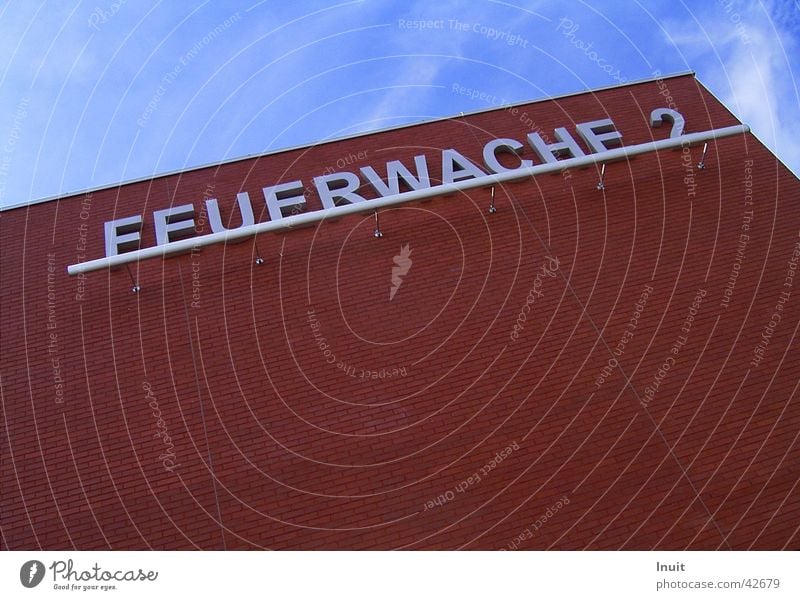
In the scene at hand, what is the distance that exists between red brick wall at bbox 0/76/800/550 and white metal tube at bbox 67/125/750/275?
26cm

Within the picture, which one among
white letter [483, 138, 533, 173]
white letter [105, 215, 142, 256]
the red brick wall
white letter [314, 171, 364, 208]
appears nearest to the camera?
the red brick wall

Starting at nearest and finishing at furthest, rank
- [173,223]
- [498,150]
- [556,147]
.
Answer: [173,223] → [556,147] → [498,150]

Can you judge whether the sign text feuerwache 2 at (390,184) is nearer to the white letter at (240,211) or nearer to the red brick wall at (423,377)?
the white letter at (240,211)

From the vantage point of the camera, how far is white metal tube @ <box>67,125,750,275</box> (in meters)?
12.5

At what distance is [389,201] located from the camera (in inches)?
518

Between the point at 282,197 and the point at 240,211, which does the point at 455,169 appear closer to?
the point at 282,197

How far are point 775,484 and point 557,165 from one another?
666 centimetres

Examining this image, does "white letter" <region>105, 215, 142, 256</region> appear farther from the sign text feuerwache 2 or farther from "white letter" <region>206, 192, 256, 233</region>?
"white letter" <region>206, 192, 256, 233</region>

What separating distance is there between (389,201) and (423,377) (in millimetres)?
3631

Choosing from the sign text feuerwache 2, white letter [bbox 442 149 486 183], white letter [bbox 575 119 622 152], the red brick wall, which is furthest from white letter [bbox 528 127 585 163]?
white letter [bbox 442 149 486 183]

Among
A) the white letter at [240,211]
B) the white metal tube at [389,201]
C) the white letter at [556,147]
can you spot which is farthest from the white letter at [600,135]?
the white letter at [240,211]

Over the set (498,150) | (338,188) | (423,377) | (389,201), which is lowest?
(423,377)

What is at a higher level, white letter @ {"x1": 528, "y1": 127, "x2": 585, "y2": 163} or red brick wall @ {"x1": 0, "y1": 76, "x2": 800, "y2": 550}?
white letter @ {"x1": 528, "y1": 127, "x2": 585, "y2": 163}

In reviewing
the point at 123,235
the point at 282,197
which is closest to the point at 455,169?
the point at 282,197
